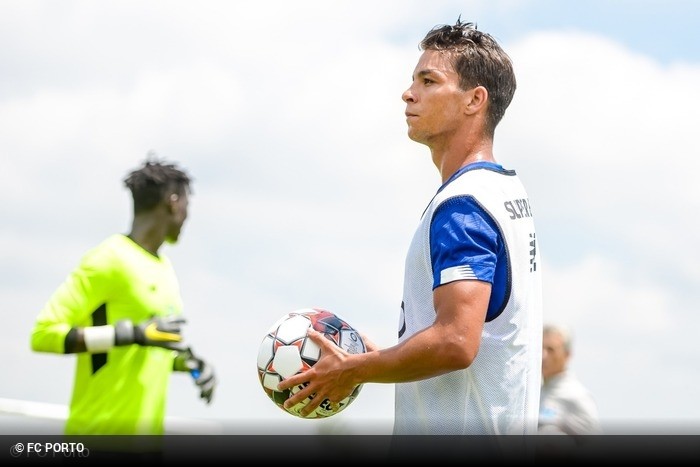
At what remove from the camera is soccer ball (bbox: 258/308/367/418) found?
14.6 feet

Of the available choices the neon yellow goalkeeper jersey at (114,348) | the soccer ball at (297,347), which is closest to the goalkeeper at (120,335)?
the neon yellow goalkeeper jersey at (114,348)

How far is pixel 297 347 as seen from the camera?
4.55 m

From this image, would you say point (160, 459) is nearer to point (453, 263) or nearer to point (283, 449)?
point (283, 449)

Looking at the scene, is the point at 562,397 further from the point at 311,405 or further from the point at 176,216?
the point at 311,405

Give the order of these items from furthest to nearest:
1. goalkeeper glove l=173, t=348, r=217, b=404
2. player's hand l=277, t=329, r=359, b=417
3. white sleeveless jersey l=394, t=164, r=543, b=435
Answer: goalkeeper glove l=173, t=348, r=217, b=404 → white sleeveless jersey l=394, t=164, r=543, b=435 → player's hand l=277, t=329, r=359, b=417

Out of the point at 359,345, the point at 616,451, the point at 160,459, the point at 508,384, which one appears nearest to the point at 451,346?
the point at 508,384

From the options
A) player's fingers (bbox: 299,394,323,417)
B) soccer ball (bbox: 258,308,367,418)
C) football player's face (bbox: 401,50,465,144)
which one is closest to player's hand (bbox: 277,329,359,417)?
player's fingers (bbox: 299,394,323,417)

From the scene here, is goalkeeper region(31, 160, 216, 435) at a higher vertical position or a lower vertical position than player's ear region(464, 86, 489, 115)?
lower

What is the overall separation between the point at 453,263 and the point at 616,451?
3.43 meters

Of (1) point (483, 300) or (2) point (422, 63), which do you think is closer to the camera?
(1) point (483, 300)

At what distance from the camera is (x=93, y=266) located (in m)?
7.07

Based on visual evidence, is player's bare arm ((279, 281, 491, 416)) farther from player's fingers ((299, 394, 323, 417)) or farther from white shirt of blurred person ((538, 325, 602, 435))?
white shirt of blurred person ((538, 325, 602, 435))

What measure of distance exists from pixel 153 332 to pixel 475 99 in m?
3.35

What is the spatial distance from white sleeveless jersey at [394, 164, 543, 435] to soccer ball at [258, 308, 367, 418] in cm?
34
